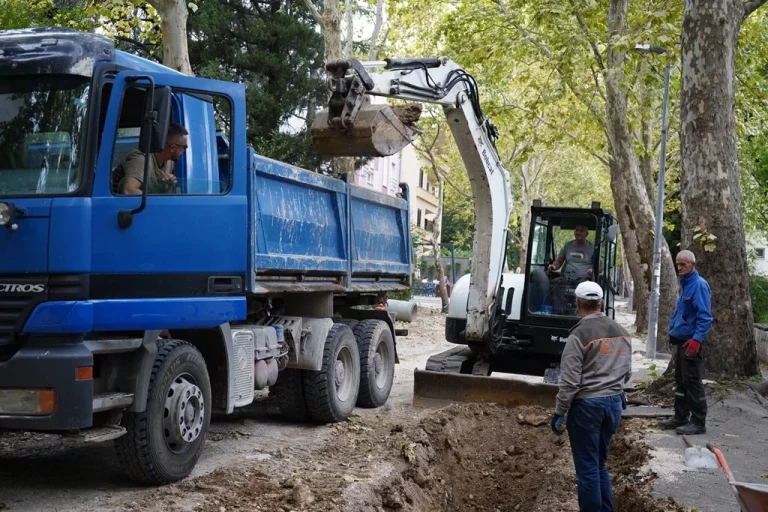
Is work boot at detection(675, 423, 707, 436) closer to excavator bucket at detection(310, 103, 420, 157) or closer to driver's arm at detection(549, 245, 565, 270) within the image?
driver's arm at detection(549, 245, 565, 270)

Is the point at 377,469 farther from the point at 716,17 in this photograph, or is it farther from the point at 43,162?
the point at 716,17

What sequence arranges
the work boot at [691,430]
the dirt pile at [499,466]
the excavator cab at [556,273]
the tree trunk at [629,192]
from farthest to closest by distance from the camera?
the tree trunk at [629,192], the excavator cab at [556,273], the work boot at [691,430], the dirt pile at [499,466]

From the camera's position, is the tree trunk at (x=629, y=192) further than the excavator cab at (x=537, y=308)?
Yes

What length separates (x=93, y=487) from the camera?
7094 millimetres

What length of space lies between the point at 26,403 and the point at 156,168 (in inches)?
75.1

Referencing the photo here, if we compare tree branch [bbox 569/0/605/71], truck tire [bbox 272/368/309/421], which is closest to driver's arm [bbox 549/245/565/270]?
truck tire [bbox 272/368/309/421]

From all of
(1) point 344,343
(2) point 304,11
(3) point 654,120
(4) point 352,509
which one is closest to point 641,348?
(3) point 654,120

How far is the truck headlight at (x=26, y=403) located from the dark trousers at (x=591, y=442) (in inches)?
141

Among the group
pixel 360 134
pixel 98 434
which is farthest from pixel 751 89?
pixel 98 434

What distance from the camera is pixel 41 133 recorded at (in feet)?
21.8

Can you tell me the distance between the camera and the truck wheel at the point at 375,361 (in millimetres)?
11641

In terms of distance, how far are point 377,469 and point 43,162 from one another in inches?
150

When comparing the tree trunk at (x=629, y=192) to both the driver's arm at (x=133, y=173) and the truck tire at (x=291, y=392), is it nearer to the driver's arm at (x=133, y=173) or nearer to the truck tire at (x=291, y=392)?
the truck tire at (x=291, y=392)

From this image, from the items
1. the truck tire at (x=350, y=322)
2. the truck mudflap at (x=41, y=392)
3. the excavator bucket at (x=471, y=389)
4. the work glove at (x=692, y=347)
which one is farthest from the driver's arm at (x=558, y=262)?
the truck mudflap at (x=41, y=392)
